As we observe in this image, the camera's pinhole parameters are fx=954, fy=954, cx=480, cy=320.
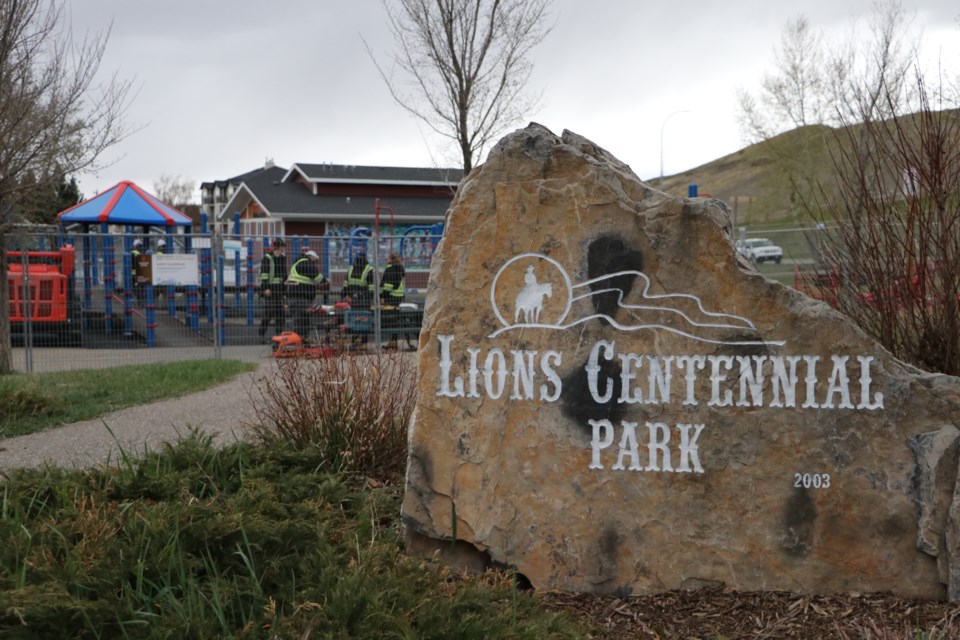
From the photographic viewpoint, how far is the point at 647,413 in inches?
177

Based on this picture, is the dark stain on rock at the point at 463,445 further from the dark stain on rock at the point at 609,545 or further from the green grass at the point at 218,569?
the dark stain on rock at the point at 609,545

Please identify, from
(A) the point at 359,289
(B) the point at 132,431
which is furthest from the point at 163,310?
(B) the point at 132,431

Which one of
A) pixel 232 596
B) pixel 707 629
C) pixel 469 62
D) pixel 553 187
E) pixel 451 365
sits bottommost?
pixel 707 629

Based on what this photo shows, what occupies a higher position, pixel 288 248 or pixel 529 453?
pixel 288 248

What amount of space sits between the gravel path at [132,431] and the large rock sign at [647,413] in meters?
2.29

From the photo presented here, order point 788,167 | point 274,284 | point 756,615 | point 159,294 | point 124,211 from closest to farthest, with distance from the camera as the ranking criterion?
point 756,615 < point 274,284 < point 159,294 < point 124,211 < point 788,167

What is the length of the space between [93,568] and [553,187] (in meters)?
2.60

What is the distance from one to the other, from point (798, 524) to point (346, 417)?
2.83 m

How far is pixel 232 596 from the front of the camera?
3627 millimetres

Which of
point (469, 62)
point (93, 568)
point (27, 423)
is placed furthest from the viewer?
point (469, 62)

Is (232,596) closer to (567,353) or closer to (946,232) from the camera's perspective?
(567,353)

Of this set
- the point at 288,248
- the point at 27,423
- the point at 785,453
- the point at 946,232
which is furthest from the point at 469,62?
the point at 785,453

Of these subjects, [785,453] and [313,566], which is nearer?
[313,566]

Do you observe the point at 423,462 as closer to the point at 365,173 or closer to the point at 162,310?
the point at 162,310
